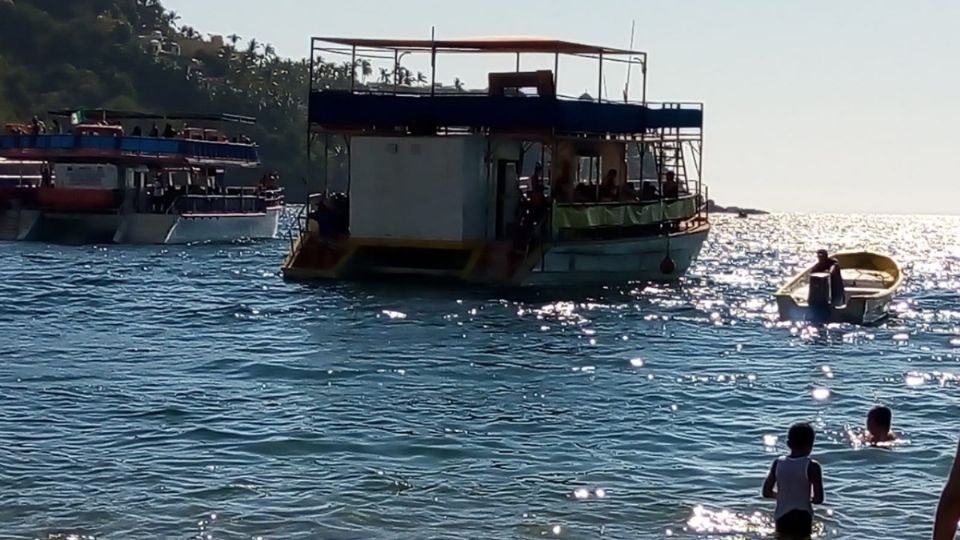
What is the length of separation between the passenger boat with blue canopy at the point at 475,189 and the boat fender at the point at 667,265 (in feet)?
1.80

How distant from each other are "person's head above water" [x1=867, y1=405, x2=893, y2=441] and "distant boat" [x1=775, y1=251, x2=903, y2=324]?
40.9 feet

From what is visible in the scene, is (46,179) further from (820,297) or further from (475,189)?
(820,297)

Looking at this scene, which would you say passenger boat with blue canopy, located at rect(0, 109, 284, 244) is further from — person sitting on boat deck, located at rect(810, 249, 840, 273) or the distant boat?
person sitting on boat deck, located at rect(810, 249, 840, 273)

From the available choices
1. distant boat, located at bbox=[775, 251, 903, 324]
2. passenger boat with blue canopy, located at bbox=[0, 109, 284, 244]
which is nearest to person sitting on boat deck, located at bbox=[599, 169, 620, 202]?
distant boat, located at bbox=[775, 251, 903, 324]

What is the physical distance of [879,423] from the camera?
16453 millimetres

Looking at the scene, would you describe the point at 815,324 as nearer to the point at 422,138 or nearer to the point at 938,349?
the point at 938,349

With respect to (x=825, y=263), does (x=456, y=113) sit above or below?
above

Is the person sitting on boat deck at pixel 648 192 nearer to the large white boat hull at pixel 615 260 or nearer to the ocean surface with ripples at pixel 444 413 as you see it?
the large white boat hull at pixel 615 260

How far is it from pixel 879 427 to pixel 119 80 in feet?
454

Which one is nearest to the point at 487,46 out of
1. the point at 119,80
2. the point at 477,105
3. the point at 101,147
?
the point at 477,105

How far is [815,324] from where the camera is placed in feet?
95.6

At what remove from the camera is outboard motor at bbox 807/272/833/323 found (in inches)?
1127

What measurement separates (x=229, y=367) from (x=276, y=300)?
10219mm

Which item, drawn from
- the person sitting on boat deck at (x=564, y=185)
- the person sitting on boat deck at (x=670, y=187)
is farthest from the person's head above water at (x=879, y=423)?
the person sitting on boat deck at (x=670, y=187)
